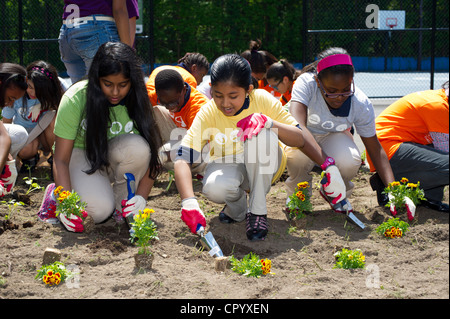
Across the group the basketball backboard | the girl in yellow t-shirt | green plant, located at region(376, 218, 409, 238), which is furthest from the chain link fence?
green plant, located at region(376, 218, 409, 238)

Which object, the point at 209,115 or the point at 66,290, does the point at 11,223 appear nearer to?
the point at 66,290

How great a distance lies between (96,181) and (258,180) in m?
1.02

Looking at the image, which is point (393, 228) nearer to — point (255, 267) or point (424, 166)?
point (424, 166)

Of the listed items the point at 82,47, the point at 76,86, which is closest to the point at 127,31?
the point at 82,47

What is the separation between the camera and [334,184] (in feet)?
10.5

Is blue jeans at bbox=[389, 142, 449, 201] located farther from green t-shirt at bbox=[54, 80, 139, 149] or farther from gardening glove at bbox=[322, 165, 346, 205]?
green t-shirt at bbox=[54, 80, 139, 149]

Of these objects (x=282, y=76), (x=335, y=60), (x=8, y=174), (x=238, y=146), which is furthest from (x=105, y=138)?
(x=282, y=76)

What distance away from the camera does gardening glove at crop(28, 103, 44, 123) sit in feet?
14.3

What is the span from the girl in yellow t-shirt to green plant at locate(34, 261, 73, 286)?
0.65m

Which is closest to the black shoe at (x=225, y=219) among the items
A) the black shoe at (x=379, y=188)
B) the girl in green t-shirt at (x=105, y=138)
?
the girl in green t-shirt at (x=105, y=138)

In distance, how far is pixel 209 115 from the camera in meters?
3.19

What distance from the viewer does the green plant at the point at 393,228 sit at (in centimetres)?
304

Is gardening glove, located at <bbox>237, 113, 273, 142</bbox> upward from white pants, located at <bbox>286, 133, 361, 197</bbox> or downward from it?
upward

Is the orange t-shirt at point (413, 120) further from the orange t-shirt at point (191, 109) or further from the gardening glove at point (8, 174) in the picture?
the gardening glove at point (8, 174)
